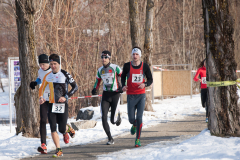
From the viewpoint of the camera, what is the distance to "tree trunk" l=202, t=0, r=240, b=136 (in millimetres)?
5938

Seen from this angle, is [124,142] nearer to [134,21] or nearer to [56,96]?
[56,96]

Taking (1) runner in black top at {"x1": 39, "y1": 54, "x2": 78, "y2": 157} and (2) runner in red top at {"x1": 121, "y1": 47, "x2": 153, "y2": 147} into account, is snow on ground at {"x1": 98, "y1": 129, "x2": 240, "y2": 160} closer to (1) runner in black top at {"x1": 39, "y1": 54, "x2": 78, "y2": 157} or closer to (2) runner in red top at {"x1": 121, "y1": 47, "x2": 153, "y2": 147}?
(2) runner in red top at {"x1": 121, "y1": 47, "x2": 153, "y2": 147}

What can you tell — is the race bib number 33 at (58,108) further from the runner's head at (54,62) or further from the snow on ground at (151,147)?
the snow on ground at (151,147)

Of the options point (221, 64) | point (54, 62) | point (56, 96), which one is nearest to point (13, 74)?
point (54, 62)

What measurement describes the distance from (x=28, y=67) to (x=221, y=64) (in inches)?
189

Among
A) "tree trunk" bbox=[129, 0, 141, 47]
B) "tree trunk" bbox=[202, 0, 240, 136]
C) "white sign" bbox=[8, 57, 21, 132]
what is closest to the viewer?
"tree trunk" bbox=[202, 0, 240, 136]

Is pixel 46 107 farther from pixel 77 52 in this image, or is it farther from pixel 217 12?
pixel 77 52

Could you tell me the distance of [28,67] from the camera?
8.44m

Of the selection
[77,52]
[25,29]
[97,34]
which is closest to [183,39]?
[97,34]

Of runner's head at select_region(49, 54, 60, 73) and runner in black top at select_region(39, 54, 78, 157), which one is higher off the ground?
runner's head at select_region(49, 54, 60, 73)

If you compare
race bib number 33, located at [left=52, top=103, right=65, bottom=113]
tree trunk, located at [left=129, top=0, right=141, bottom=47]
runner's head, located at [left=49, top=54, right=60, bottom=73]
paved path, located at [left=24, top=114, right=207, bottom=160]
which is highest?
tree trunk, located at [left=129, top=0, right=141, bottom=47]

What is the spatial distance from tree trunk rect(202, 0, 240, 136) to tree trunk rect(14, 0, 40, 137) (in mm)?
4456

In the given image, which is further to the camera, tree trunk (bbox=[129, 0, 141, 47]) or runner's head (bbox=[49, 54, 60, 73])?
tree trunk (bbox=[129, 0, 141, 47])

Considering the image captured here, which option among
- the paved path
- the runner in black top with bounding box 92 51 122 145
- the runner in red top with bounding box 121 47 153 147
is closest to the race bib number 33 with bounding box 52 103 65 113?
the paved path
